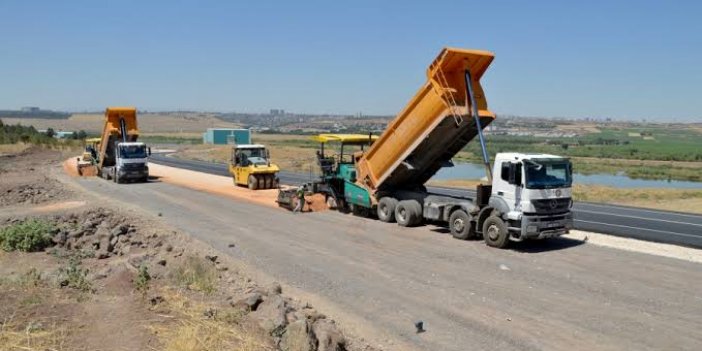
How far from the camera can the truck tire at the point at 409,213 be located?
63.4 ft

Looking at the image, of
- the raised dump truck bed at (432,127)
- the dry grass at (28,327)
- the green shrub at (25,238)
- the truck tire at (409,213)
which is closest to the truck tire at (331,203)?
the raised dump truck bed at (432,127)

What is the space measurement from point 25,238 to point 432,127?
1148 cm

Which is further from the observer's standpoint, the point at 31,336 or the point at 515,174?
the point at 515,174

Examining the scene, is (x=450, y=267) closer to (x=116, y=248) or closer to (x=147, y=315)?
(x=147, y=315)

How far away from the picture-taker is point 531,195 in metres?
15.3

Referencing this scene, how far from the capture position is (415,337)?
9.38 meters

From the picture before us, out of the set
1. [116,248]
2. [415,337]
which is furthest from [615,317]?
[116,248]

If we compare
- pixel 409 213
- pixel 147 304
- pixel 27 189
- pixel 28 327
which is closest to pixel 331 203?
pixel 409 213

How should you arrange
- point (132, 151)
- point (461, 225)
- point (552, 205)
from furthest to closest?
point (132, 151), point (461, 225), point (552, 205)

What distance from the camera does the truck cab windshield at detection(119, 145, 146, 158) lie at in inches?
1355

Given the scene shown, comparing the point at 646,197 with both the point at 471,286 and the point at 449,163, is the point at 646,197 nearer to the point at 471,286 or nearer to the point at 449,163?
the point at 449,163

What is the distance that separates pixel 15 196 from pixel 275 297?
924 inches

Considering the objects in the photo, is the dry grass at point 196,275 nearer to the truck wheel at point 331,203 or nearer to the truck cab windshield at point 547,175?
the truck cab windshield at point 547,175

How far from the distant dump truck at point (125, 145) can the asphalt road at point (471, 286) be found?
15991 millimetres
